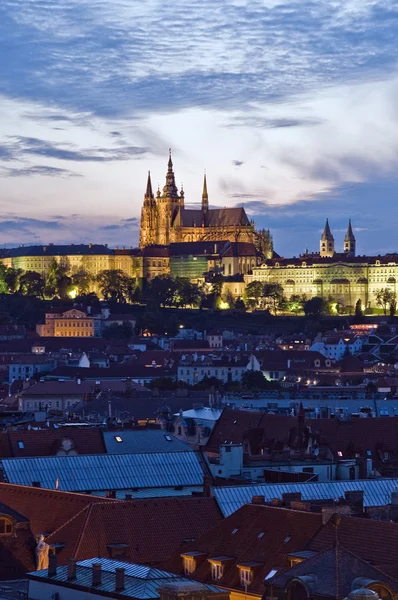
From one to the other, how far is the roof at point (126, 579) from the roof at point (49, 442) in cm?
1556

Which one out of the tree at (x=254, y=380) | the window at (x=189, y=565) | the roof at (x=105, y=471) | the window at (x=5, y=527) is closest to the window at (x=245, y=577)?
the window at (x=189, y=565)

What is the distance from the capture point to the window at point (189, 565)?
29547 mm

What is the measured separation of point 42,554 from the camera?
3247cm

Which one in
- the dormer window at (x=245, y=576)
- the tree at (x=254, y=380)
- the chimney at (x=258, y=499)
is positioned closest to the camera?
the dormer window at (x=245, y=576)

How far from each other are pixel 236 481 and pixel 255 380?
3746 inches

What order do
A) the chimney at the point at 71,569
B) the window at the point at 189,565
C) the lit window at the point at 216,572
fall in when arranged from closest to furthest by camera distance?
the lit window at the point at 216,572 < the chimney at the point at 71,569 < the window at the point at 189,565

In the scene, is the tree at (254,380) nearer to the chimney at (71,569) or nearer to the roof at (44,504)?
the roof at (44,504)

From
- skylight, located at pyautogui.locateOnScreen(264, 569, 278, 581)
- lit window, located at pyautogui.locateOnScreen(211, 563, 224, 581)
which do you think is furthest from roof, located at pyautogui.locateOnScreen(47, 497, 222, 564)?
skylight, located at pyautogui.locateOnScreen(264, 569, 278, 581)

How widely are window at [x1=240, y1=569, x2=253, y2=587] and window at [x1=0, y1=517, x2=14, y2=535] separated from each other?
24.7 ft

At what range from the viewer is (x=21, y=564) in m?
34.1

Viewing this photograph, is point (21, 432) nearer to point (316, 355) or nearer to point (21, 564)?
point (21, 564)

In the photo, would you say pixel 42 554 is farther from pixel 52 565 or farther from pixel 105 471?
pixel 105 471

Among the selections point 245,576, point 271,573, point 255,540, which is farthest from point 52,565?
point 271,573

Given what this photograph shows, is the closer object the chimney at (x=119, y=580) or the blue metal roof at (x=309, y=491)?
the chimney at (x=119, y=580)
